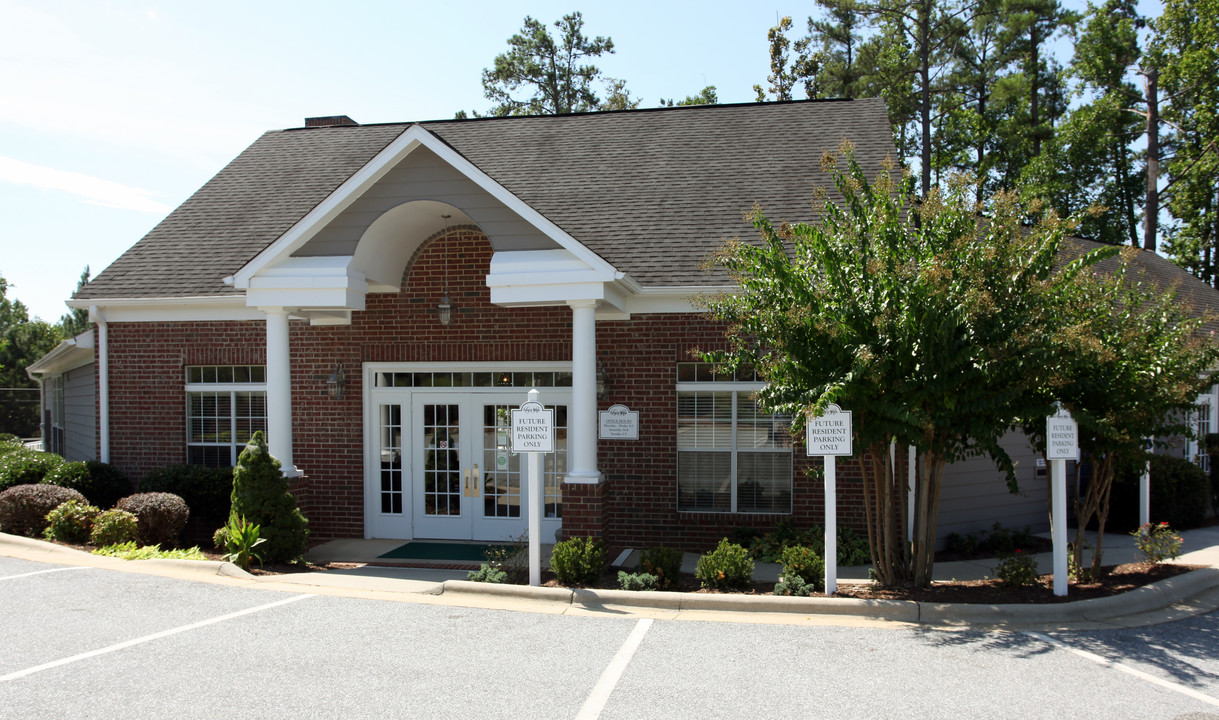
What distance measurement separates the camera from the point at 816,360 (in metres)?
8.08

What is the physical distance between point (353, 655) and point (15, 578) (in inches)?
192

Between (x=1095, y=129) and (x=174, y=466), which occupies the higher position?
(x=1095, y=129)

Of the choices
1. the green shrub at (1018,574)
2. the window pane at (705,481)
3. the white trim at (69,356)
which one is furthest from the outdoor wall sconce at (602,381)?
the white trim at (69,356)

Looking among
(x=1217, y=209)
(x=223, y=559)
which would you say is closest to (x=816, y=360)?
(x=223, y=559)

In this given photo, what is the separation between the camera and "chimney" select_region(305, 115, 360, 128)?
57.6ft

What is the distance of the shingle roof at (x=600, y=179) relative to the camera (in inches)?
479

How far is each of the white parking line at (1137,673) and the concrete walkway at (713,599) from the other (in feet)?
1.64

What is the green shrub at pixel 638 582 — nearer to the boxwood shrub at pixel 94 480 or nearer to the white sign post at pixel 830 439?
the white sign post at pixel 830 439

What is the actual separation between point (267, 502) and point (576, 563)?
386 centimetres

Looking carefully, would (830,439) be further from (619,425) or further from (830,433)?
(619,425)

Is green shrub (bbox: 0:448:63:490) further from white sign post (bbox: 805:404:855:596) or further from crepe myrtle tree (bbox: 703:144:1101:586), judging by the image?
white sign post (bbox: 805:404:855:596)

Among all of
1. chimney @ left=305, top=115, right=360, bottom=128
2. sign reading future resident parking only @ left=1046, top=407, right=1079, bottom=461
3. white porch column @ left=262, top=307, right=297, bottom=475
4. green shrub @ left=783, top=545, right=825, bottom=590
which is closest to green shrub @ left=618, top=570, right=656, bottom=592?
green shrub @ left=783, top=545, right=825, bottom=590

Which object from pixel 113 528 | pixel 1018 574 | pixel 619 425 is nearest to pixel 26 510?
pixel 113 528

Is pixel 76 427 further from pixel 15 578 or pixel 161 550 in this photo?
pixel 15 578
